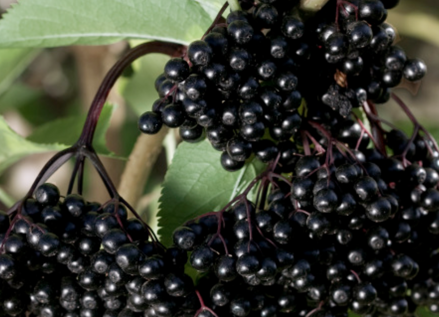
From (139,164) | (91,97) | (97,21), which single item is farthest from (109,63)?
(97,21)

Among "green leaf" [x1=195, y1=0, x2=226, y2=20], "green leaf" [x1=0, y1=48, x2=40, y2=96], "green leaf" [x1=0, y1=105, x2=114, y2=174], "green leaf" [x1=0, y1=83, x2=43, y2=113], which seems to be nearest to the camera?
"green leaf" [x1=195, y1=0, x2=226, y2=20]

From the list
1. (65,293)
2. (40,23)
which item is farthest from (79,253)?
(40,23)

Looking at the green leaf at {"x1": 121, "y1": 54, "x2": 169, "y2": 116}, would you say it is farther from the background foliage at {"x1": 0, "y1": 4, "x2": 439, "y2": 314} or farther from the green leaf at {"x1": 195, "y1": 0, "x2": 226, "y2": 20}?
the green leaf at {"x1": 195, "y1": 0, "x2": 226, "y2": 20}

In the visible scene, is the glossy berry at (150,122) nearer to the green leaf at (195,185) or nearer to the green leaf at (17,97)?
the green leaf at (195,185)

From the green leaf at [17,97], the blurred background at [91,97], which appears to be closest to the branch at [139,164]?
the blurred background at [91,97]

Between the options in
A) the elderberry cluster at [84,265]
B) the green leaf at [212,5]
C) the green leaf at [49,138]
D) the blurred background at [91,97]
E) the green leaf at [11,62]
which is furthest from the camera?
the blurred background at [91,97]

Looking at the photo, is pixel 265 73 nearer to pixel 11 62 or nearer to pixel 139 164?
pixel 139 164

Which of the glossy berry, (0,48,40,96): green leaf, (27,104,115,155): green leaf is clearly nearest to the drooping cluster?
the glossy berry
